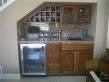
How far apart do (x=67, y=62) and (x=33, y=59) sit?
2.93 feet

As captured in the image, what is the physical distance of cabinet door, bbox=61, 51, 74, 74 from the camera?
440 cm

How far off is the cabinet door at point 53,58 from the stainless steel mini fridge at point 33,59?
13 cm

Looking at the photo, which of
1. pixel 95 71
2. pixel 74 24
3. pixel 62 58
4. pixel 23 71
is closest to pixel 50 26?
pixel 74 24

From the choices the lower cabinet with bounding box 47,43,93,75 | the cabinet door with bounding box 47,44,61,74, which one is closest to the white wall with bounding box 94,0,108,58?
the lower cabinet with bounding box 47,43,93,75

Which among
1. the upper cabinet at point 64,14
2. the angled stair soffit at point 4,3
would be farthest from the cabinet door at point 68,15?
the angled stair soffit at point 4,3

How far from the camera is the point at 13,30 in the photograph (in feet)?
13.5

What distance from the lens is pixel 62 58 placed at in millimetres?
4430

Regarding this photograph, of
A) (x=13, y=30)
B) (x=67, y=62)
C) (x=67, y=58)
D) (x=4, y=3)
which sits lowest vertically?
(x=67, y=62)

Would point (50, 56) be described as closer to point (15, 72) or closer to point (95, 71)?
point (15, 72)

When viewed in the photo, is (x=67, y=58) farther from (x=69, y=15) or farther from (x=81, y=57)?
(x=69, y=15)

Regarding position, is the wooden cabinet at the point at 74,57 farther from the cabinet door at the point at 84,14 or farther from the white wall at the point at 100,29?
the cabinet door at the point at 84,14

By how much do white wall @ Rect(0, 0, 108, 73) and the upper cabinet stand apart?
18.5 inches

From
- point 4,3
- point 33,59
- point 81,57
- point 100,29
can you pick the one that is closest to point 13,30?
point 4,3

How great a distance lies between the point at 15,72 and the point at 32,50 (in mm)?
705
